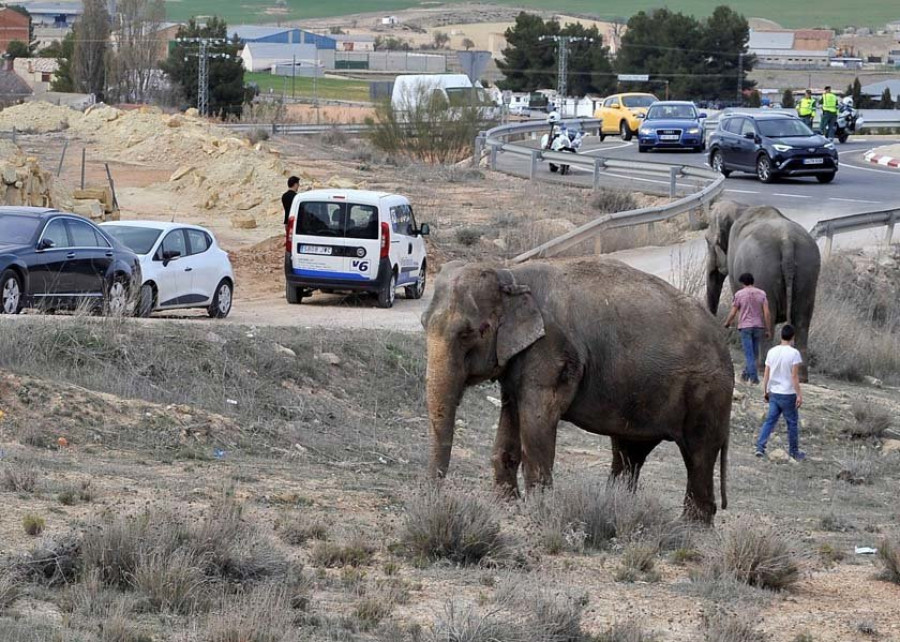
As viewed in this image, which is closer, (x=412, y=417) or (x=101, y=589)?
(x=101, y=589)

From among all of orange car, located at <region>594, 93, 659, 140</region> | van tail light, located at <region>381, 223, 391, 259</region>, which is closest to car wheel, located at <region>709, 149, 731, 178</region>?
orange car, located at <region>594, 93, 659, 140</region>

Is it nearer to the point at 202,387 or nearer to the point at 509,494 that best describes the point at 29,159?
the point at 202,387

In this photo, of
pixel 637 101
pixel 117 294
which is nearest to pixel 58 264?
pixel 117 294

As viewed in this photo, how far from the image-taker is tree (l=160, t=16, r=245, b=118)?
86062mm

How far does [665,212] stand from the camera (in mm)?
33250

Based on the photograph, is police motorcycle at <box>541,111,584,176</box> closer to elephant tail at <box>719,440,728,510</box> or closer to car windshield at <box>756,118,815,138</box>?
car windshield at <box>756,118,815,138</box>

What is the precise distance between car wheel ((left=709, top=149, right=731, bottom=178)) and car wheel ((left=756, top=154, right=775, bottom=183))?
1.66 metres

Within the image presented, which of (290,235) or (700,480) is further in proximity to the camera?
(290,235)

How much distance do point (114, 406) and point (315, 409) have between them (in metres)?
2.70

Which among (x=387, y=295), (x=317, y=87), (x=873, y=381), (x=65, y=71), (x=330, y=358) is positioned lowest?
(x=873, y=381)

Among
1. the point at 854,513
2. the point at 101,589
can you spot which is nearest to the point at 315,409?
the point at 854,513

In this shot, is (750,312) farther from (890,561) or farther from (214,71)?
(214,71)

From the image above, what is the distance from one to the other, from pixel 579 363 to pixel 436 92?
1814 inches

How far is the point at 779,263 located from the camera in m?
20.9
